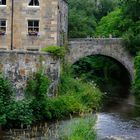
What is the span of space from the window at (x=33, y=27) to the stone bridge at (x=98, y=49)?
40.3 feet

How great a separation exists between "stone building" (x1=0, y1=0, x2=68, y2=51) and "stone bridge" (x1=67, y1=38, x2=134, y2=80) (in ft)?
40.5

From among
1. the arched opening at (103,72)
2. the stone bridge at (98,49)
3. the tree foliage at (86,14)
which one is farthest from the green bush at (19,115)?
the tree foliage at (86,14)

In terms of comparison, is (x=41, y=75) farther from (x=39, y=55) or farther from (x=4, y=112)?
(x=4, y=112)

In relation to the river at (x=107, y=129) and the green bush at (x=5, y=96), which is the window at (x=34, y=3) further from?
the green bush at (x=5, y=96)

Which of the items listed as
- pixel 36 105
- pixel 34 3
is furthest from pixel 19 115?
pixel 34 3

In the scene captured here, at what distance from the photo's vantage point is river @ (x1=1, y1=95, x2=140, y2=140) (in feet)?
122

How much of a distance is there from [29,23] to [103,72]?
3332 cm

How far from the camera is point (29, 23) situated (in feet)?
190

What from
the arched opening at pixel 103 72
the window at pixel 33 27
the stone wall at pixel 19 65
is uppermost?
the window at pixel 33 27

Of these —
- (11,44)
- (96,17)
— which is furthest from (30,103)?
(96,17)

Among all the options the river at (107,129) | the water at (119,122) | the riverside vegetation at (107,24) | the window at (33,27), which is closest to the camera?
the river at (107,129)

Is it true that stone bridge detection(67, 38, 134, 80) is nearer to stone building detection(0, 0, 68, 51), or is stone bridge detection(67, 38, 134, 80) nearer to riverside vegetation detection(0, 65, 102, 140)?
stone building detection(0, 0, 68, 51)

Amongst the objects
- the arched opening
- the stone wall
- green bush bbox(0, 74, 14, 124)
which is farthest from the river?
the arched opening

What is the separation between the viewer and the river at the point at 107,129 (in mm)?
37156
